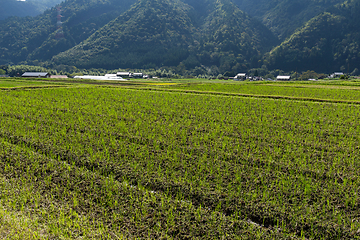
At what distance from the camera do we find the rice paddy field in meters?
5.64

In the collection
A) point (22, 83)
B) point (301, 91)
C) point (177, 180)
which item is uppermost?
point (22, 83)

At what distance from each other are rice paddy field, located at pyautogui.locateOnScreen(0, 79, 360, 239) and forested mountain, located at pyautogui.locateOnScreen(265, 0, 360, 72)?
157322mm

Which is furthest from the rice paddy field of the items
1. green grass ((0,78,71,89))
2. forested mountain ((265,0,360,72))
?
forested mountain ((265,0,360,72))

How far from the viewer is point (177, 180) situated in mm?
7492

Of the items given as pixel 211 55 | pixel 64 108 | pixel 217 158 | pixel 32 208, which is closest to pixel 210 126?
pixel 217 158

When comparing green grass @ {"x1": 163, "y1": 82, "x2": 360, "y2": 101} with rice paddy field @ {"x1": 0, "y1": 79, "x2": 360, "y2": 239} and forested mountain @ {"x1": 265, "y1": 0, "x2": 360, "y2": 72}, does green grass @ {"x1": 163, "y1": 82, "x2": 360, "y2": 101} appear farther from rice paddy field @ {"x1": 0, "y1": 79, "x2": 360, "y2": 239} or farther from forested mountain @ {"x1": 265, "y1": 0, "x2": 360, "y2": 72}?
forested mountain @ {"x1": 265, "y1": 0, "x2": 360, "y2": 72}

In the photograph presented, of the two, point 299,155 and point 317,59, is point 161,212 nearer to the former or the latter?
point 299,155

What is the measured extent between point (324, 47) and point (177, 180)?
180712 millimetres

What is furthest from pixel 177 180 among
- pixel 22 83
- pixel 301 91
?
pixel 22 83

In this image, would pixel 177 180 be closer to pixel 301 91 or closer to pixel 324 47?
pixel 301 91

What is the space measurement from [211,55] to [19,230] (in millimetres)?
193298

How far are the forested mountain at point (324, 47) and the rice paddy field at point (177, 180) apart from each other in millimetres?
157322

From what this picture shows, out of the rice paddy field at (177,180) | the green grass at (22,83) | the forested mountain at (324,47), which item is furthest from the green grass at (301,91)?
the forested mountain at (324,47)

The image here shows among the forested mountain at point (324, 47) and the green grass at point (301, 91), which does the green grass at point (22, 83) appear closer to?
the green grass at point (301, 91)
